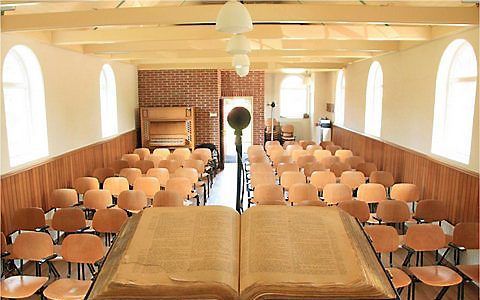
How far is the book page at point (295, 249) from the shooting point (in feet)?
3.98

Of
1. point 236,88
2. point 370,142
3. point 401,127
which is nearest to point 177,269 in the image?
point 401,127

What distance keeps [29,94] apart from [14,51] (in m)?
0.70

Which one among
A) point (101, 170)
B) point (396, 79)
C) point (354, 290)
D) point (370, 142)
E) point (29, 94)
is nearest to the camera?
point (354, 290)

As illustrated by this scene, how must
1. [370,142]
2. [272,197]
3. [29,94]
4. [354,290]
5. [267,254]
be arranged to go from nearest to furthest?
[354,290] < [267,254] < [272,197] < [29,94] < [370,142]

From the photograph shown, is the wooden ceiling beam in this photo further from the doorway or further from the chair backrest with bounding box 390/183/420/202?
the doorway

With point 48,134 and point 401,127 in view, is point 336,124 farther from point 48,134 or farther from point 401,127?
point 48,134

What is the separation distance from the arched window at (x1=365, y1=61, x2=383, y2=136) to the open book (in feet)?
29.2

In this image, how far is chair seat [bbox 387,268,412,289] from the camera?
3.71 meters

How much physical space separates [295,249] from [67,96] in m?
7.22

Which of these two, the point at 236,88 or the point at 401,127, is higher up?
the point at 236,88

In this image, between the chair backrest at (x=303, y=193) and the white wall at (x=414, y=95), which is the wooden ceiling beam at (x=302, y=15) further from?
the chair backrest at (x=303, y=193)

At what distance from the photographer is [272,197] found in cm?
602

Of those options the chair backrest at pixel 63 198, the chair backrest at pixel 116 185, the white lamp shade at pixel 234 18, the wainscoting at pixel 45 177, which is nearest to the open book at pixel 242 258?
the white lamp shade at pixel 234 18

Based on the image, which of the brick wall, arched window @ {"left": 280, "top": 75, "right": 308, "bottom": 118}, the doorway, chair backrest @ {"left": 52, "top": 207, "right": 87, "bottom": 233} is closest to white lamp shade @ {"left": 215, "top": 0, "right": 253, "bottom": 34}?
chair backrest @ {"left": 52, "top": 207, "right": 87, "bottom": 233}
